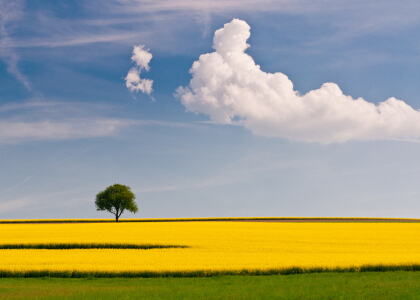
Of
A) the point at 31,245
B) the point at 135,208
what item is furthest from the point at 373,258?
the point at 135,208

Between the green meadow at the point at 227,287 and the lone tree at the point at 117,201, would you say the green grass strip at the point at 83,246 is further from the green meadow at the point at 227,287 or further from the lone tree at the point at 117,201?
the lone tree at the point at 117,201

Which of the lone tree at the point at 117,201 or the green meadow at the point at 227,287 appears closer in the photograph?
the green meadow at the point at 227,287

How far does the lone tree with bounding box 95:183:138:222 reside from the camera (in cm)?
10582

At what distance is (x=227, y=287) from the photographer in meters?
16.7

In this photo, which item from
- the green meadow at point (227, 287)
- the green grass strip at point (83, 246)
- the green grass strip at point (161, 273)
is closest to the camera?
the green meadow at point (227, 287)

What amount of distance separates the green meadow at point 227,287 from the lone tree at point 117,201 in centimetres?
8743

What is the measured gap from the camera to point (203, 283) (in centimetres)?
1775

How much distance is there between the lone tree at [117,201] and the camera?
105819 millimetres

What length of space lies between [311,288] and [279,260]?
6302 millimetres

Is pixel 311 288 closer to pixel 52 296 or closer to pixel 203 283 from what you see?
pixel 203 283

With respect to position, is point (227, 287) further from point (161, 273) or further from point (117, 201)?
point (117, 201)

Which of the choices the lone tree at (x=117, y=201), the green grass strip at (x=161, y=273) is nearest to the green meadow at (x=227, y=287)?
the green grass strip at (x=161, y=273)

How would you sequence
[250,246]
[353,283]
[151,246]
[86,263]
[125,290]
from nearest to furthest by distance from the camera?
[125,290] → [353,283] → [86,263] → [250,246] → [151,246]

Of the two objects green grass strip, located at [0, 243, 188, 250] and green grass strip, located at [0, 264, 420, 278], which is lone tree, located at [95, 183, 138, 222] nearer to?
green grass strip, located at [0, 243, 188, 250]
